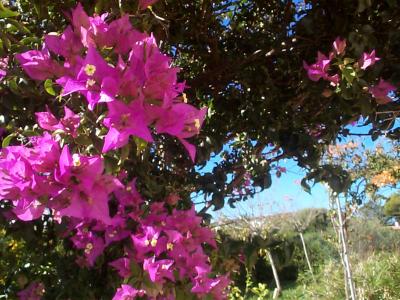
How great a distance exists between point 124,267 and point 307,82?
0.71 meters

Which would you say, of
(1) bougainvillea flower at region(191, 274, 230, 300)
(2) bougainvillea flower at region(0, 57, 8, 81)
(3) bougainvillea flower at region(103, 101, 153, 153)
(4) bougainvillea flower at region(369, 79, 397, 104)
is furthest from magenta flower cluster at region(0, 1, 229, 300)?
(4) bougainvillea flower at region(369, 79, 397, 104)

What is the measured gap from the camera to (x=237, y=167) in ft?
5.81

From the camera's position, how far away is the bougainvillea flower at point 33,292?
1.22m

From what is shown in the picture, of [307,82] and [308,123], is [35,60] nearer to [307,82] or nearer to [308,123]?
[307,82]

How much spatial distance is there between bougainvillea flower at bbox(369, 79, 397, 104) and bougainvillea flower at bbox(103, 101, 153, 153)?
815mm

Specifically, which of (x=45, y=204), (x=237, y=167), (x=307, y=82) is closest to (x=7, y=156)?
(x=45, y=204)

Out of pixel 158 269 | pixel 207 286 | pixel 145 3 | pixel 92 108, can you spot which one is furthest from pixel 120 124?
pixel 207 286

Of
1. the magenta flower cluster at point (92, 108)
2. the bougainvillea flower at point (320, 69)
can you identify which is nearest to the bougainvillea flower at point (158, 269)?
the magenta flower cluster at point (92, 108)

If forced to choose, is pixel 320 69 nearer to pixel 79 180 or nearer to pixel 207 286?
pixel 207 286

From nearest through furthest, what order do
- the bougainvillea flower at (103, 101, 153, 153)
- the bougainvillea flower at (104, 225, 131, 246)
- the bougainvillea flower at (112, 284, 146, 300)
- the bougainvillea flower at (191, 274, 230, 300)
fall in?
1. the bougainvillea flower at (103, 101, 153, 153)
2. the bougainvillea flower at (112, 284, 146, 300)
3. the bougainvillea flower at (191, 274, 230, 300)
4. the bougainvillea flower at (104, 225, 131, 246)

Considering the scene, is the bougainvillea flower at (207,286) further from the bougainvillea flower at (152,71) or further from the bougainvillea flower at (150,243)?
the bougainvillea flower at (152,71)

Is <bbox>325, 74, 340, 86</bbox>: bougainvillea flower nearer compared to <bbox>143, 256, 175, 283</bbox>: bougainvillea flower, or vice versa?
<bbox>143, 256, 175, 283</bbox>: bougainvillea flower

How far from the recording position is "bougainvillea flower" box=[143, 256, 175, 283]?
0.92m

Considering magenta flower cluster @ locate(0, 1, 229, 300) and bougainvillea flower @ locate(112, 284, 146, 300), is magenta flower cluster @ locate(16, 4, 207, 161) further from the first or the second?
bougainvillea flower @ locate(112, 284, 146, 300)
